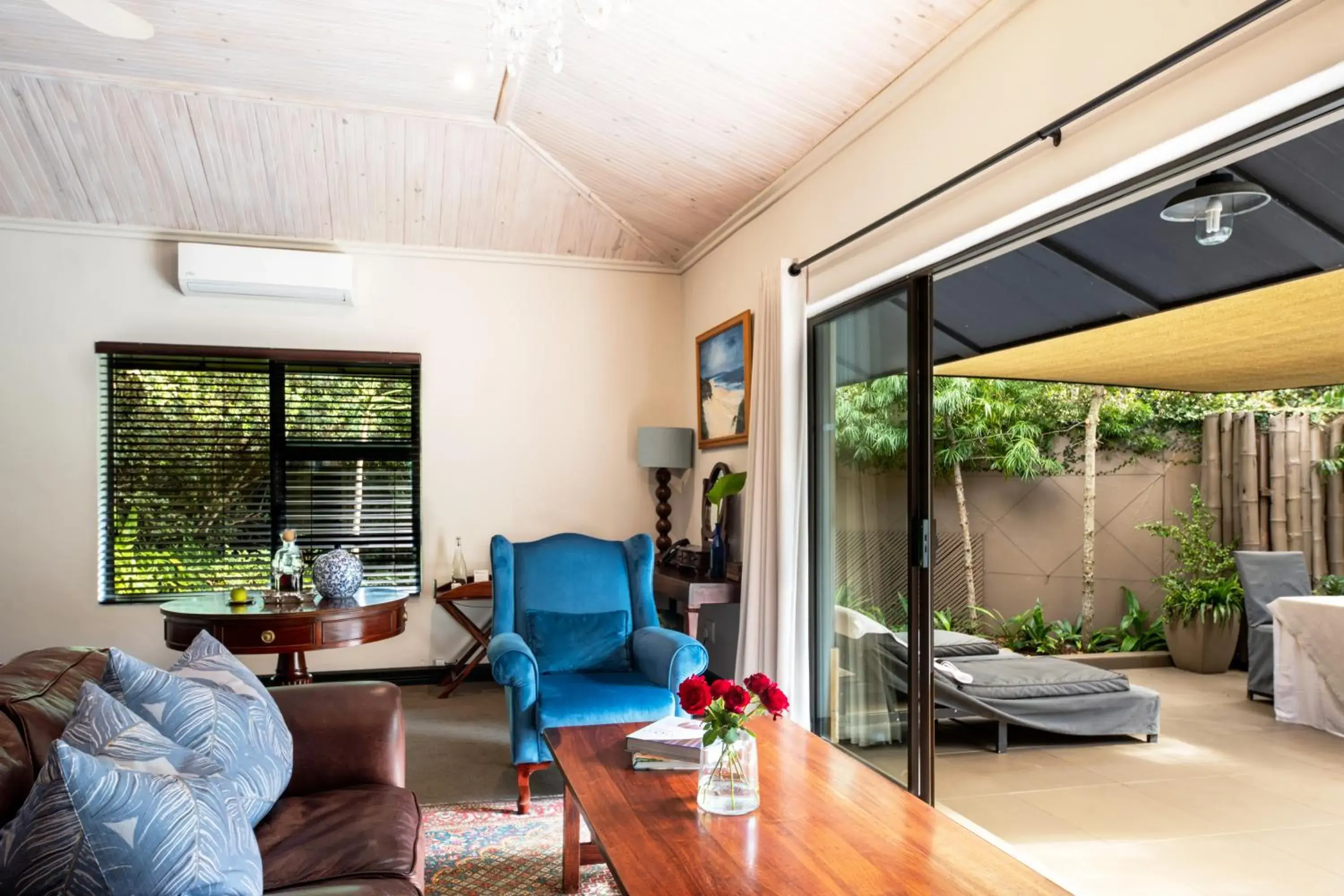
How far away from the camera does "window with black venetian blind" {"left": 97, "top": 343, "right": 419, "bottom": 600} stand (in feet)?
17.4

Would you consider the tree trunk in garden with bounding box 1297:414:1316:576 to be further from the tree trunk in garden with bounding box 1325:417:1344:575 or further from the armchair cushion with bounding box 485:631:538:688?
the armchair cushion with bounding box 485:631:538:688

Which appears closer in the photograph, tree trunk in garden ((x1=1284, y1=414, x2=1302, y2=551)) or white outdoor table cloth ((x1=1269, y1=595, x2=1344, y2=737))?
white outdoor table cloth ((x1=1269, y1=595, x2=1344, y2=737))

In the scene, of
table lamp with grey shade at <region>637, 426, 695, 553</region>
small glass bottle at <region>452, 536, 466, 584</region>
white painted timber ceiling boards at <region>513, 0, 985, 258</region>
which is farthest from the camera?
table lamp with grey shade at <region>637, 426, 695, 553</region>

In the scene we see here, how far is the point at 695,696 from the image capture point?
217 cm

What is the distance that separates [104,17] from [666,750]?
2.66 metres

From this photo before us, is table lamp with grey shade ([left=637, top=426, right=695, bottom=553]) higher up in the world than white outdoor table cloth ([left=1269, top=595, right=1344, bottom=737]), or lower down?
higher up

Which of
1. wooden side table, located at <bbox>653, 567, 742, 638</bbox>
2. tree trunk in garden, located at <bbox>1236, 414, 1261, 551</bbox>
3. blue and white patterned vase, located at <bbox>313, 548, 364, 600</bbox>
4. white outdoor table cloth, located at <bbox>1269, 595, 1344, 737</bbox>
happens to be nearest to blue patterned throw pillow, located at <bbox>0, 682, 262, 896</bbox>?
blue and white patterned vase, located at <bbox>313, 548, 364, 600</bbox>

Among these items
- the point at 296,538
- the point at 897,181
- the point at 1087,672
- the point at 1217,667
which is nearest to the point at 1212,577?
the point at 1217,667

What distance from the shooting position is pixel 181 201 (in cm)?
513

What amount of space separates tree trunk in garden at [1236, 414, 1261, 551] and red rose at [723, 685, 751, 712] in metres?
5.76

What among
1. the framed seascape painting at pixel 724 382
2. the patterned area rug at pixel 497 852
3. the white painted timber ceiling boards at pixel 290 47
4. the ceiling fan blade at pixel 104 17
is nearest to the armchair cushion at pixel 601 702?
the patterned area rug at pixel 497 852

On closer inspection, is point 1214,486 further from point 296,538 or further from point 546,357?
point 296,538

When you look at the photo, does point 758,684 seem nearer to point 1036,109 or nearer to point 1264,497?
point 1036,109

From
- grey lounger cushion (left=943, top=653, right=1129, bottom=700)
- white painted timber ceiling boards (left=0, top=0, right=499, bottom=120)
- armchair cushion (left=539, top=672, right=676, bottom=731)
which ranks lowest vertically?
grey lounger cushion (left=943, top=653, right=1129, bottom=700)
